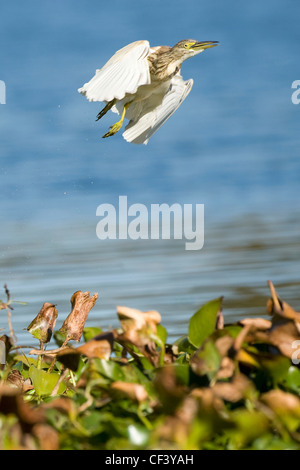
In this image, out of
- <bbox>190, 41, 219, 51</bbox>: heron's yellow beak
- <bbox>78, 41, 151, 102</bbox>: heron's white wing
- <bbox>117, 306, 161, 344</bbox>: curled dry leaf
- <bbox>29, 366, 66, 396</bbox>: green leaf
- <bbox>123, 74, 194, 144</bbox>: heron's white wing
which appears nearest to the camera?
<bbox>117, 306, 161, 344</bbox>: curled dry leaf

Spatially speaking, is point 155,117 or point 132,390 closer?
point 132,390

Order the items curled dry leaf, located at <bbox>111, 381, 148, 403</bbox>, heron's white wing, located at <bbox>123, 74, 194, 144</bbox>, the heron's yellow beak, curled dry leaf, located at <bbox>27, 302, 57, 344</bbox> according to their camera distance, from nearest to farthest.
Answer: curled dry leaf, located at <bbox>111, 381, 148, 403</bbox>, curled dry leaf, located at <bbox>27, 302, 57, 344</bbox>, heron's white wing, located at <bbox>123, 74, 194, 144</bbox>, the heron's yellow beak

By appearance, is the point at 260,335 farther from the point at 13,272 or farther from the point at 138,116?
the point at 13,272

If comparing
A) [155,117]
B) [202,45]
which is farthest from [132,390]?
[202,45]

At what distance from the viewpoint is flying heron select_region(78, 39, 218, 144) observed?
328cm

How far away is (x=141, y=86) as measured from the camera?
13.2 ft

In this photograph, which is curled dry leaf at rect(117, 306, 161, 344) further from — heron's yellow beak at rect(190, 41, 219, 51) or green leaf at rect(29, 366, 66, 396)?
heron's yellow beak at rect(190, 41, 219, 51)

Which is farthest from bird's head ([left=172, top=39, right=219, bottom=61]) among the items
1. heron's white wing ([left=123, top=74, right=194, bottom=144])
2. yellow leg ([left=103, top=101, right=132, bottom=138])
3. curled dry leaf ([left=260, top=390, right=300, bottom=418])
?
curled dry leaf ([left=260, top=390, right=300, bottom=418])

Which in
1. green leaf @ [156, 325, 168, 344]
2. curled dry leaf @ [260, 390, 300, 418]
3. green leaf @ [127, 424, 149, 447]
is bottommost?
green leaf @ [127, 424, 149, 447]

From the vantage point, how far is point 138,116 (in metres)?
4.01

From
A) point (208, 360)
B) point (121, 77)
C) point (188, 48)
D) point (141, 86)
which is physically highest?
point (188, 48)

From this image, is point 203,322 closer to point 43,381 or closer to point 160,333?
point 160,333

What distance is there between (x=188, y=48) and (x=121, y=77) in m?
1.75
